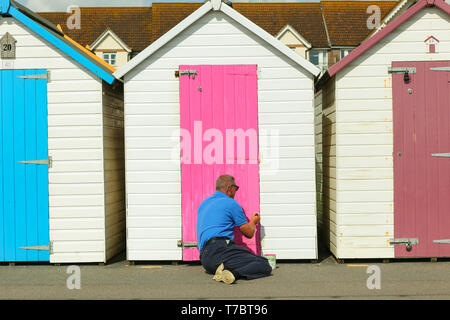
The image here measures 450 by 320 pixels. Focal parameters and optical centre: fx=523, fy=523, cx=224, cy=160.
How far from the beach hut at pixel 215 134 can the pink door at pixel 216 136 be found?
15 millimetres

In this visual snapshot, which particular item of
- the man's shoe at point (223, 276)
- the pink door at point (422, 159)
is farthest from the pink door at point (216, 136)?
the pink door at point (422, 159)

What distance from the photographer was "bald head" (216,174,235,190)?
7195 millimetres

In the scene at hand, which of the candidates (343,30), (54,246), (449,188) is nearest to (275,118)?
(449,188)

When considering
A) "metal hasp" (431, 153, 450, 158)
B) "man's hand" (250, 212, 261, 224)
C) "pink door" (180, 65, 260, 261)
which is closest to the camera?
"man's hand" (250, 212, 261, 224)

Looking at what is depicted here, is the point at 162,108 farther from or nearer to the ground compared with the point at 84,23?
nearer to the ground

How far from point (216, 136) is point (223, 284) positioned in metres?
2.27

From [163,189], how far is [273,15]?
31.9m

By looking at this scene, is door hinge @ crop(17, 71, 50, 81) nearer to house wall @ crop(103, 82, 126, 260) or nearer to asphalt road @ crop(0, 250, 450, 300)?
house wall @ crop(103, 82, 126, 260)

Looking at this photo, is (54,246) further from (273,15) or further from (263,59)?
(273,15)

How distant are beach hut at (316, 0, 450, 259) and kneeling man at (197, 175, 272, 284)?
5.30 feet

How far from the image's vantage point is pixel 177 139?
7.91m

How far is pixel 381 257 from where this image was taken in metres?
7.82

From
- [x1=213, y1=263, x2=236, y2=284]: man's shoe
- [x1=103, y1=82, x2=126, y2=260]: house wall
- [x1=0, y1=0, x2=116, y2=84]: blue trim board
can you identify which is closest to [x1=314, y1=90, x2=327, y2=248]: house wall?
[x1=213, y1=263, x2=236, y2=284]: man's shoe

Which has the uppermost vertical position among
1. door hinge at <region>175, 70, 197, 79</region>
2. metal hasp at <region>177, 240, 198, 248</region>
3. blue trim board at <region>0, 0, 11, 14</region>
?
blue trim board at <region>0, 0, 11, 14</region>
